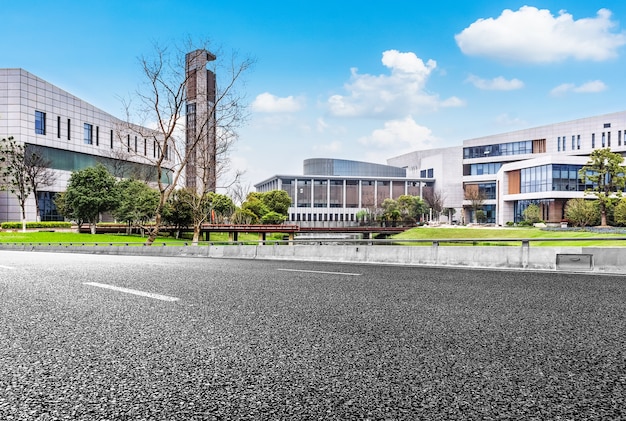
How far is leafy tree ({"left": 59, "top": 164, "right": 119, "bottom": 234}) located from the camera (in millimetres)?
57188

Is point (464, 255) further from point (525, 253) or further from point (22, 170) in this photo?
point (22, 170)

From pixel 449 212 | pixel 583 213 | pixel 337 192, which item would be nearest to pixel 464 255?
pixel 583 213

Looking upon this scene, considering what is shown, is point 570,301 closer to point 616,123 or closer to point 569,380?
point 569,380

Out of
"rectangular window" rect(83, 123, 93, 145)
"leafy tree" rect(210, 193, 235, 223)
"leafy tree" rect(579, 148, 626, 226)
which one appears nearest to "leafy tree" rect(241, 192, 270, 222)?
"leafy tree" rect(210, 193, 235, 223)

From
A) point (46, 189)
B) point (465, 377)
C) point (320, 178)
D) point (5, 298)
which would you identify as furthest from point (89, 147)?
point (465, 377)

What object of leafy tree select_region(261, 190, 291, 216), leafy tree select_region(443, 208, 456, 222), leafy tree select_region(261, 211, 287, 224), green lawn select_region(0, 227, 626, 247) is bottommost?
green lawn select_region(0, 227, 626, 247)

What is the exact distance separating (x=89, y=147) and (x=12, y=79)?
1472 centimetres

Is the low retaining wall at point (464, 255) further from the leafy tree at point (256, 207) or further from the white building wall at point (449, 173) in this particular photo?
the white building wall at point (449, 173)

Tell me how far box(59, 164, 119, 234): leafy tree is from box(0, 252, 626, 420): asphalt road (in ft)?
174

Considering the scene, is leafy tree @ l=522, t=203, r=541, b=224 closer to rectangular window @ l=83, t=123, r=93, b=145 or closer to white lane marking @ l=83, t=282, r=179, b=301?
rectangular window @ l=83, t=123, r=93, b=145

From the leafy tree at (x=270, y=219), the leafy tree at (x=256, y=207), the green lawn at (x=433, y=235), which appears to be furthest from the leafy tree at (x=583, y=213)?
the leafy tree at (x=256, y=207)

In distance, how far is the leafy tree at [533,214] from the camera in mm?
71250

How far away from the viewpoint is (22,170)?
6222cm

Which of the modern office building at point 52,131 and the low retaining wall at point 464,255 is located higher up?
the modern office building at point 52,131
